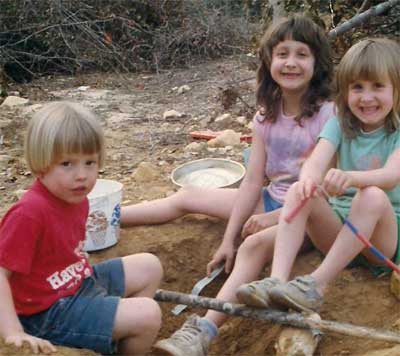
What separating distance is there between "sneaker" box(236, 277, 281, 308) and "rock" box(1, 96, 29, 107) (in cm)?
492

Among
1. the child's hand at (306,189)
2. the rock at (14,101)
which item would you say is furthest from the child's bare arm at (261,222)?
the rock at (14,101)

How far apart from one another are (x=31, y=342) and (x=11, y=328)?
3.1 inches

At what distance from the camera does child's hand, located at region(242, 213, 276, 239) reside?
10.2 ft

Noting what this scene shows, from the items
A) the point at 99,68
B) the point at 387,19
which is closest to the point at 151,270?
the point at 387,19

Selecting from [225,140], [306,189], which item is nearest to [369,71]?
[306,189]

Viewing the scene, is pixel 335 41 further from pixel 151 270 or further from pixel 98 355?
pixel 98 355

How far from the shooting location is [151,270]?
2.71 metres

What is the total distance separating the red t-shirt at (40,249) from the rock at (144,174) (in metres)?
2.07

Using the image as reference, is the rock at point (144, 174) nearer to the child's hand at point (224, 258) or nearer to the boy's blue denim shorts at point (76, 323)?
the child's hand at point (224, 258)

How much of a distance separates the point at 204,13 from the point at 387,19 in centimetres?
464

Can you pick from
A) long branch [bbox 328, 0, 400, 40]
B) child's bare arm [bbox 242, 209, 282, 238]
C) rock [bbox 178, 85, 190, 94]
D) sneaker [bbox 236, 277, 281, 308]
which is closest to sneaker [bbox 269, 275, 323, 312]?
sneaker [bbox 236, 277, 281, 308]

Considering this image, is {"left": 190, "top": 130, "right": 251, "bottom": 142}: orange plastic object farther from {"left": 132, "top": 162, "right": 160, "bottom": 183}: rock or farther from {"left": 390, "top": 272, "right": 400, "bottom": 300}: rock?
{"left": 390, "top": 272, "right": 400, "bottom": 300}: rock

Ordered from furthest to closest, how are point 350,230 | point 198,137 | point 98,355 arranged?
1. point 198,137
2. point 350,230
3. point 98,355

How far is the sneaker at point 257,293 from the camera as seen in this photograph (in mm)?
2525
